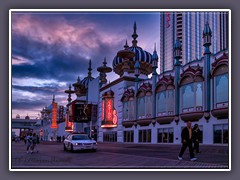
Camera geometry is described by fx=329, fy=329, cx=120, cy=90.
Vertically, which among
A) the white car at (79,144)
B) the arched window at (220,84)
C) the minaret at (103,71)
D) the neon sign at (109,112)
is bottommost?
the white car at (79,144)

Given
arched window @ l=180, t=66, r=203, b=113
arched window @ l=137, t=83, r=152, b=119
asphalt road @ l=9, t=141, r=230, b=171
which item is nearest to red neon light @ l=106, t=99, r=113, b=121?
arched window @ l=137, t=83, r=152, b=119

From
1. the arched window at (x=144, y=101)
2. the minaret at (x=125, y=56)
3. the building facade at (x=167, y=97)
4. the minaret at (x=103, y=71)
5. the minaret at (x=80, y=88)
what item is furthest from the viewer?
the minaret at (x=80, y=88)

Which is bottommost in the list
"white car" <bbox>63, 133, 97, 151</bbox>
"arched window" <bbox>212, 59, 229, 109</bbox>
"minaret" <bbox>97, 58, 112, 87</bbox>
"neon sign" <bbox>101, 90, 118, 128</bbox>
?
"white car" <bbox>63, 133, 97, 151</bbox>

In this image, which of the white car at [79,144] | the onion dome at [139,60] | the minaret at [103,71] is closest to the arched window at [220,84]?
the white car at [79,144]

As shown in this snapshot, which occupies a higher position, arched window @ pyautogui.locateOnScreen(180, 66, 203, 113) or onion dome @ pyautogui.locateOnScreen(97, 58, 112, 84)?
onion dome @ pyautogui.locateOnScreen(97, 58, 112, 84)

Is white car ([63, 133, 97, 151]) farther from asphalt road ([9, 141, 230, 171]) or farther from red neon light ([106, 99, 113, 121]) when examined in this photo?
red neon light ([106, 99, 113, 121])

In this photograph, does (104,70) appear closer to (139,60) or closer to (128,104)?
(139,60)

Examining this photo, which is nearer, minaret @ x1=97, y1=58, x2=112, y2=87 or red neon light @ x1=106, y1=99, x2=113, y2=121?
red neon light @ x1=106, y1=99, x2=113, y2=121

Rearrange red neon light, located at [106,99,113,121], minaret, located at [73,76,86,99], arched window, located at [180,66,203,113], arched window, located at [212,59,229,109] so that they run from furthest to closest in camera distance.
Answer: minaret, located at [73,76,86,99] → red neon light, located at [106,99,113,121] → arched window, located at [180,66,203,113] → arched window, located at [212,59,229,109]

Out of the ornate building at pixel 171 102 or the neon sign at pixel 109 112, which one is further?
the neon sign at pixel 109 112

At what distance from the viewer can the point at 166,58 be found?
226ft

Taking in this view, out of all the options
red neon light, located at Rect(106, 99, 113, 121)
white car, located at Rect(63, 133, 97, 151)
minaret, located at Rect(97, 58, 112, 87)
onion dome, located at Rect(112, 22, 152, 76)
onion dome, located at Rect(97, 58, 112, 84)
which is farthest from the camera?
onion dome, located at Rect(97, 58, 112, 84)

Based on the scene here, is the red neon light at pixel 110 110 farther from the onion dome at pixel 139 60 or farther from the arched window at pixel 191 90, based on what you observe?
the arched window at pixel 191 90
